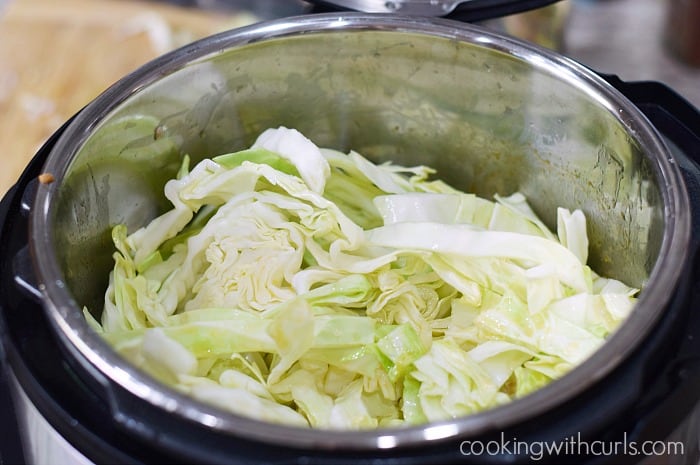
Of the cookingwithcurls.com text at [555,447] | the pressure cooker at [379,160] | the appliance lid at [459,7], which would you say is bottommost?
the cookingwithcurls.com text at [555,447]

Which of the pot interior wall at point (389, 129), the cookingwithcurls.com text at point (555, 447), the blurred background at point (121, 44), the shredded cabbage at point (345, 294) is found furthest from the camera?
the blurred background at point (121, 44)

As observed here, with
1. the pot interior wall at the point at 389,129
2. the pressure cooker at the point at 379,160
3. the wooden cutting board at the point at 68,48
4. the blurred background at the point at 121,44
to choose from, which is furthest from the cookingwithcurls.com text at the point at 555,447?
the wooden cutting board at the point at 68,48

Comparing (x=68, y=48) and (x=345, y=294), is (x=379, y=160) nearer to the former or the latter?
(x=345, y=294)

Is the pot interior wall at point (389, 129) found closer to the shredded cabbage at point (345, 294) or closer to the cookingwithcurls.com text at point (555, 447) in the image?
the shredded cabbage at point (345, 294)

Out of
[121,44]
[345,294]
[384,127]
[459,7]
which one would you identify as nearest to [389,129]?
[384,127]

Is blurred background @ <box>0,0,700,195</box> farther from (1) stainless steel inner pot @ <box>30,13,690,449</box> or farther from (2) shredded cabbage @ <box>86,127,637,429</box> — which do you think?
(2) shredded cabbage @ <box>86,127,637,429</box>

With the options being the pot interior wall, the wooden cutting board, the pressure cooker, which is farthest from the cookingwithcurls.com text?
the wooden cutting board

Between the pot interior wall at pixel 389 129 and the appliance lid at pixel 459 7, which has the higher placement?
the appliance lid at pixel 459 7
